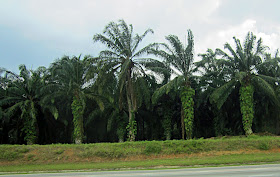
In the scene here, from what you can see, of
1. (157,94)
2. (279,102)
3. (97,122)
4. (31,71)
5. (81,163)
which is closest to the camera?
(81,163)

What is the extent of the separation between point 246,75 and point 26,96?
2383cm

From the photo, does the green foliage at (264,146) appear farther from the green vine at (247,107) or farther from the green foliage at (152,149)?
the green foliage at (152,149)

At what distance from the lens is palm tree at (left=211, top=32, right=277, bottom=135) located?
90.8 feet

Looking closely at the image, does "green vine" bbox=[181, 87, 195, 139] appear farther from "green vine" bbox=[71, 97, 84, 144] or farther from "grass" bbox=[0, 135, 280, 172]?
"green vine" bbox=[71, 97, 84, 144]

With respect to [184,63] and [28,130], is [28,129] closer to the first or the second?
[28,130]

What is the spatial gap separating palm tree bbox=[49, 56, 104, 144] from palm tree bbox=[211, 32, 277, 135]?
→ 12.9 metres

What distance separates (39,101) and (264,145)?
74.8ft

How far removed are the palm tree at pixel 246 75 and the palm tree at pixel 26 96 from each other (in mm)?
18030

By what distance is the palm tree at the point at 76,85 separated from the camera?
27.8m

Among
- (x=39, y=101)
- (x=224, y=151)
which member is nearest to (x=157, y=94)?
(x=224, y=151)

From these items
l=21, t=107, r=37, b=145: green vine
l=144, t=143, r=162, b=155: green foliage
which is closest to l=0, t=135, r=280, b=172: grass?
l=144, t=143, r=162, b=155: green foliage

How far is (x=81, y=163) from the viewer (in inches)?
818

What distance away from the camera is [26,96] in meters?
30.5

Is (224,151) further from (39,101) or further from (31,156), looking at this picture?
(39,101)
